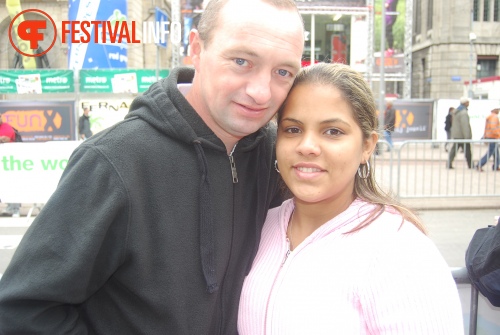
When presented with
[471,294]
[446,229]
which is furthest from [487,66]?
[471,294]

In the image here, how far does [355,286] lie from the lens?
154 cm

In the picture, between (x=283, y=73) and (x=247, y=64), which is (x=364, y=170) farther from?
(x=247, y=64)

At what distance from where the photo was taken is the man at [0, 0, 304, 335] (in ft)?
4.73

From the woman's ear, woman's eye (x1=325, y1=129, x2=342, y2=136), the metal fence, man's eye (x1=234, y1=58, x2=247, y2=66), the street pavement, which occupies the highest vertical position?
man's eye (x1=234, y1=58, x2=247, y2=66)

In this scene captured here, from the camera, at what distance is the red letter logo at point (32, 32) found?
62.4ft

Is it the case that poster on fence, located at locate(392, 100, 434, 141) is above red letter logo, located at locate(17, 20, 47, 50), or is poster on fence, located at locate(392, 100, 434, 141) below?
below

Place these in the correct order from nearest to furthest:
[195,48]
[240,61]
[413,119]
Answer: [240,61] → [195,48] → [413,119]

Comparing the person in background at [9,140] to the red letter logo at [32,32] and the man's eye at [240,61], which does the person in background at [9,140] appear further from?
the red letter logo at [32,32]

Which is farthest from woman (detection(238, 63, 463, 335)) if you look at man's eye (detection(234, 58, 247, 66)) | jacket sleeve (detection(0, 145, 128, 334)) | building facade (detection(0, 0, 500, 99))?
building facade (detection(0, 0, 500, 99))

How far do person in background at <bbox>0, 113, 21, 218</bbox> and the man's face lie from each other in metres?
8.34

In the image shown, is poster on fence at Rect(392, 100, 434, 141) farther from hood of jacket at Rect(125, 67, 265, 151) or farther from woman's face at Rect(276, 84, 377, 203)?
hood of jacket at Rect(125, 67, 265, 151)

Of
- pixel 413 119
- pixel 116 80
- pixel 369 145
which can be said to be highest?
pixel 116 80

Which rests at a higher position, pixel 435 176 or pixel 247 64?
pixel 247 64

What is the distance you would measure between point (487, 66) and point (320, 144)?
138 ft
